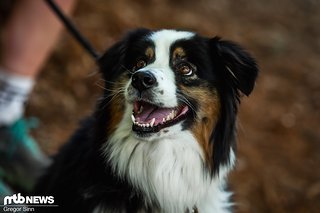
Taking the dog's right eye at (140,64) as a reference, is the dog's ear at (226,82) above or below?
below

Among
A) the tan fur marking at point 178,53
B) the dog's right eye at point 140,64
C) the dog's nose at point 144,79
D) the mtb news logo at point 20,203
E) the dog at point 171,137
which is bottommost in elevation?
the mtb news logo at point 20,203

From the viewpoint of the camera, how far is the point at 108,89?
2.59 m

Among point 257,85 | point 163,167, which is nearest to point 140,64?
point 163,167

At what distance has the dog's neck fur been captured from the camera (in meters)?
2.53

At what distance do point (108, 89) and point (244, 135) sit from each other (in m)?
2.27

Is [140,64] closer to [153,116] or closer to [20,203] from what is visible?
[153,116]

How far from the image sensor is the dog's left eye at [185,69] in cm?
250

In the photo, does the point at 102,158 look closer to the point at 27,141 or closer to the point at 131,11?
the point at 27,141

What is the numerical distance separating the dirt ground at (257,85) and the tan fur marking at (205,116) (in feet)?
3.31

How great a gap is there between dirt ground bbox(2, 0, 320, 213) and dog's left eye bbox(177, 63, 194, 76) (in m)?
1.08

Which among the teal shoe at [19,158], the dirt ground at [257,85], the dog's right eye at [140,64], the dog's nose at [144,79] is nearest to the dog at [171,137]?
the dog's right eye at [140,64]

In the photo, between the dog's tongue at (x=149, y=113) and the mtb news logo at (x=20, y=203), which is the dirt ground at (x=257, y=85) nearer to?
the mtb news logo at (x=20, y=203)

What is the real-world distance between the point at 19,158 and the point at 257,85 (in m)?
2.53

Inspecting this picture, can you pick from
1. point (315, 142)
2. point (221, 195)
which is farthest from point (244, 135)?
point (221, 195)
